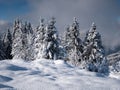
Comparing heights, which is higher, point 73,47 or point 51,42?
point 51,42

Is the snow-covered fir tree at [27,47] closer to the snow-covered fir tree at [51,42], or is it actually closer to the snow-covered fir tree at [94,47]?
the snow-covered fir tree at [51,42]

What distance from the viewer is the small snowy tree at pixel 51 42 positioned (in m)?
40.7

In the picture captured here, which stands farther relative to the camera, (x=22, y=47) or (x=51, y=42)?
(x=22, y=47)

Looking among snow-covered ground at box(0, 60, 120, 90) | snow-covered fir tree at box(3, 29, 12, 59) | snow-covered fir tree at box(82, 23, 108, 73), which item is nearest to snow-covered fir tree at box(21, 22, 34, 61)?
snow-covered fir tree at box(3, 29, 12, 59)

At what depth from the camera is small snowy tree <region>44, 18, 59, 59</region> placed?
134ft

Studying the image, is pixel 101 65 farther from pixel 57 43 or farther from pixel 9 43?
pixel 9 43

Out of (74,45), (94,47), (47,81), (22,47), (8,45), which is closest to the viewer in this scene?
(47,81)

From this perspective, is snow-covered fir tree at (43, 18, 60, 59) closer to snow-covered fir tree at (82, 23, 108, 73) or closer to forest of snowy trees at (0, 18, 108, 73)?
forest of snowy trees at (0, 18, 108, 73)

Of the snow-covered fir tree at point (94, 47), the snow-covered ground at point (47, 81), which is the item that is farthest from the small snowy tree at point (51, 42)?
the snow-covered ground at point (47, 81)

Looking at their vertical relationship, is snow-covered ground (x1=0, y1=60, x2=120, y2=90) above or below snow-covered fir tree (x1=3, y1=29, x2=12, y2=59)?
below

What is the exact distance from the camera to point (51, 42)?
40.9 metres

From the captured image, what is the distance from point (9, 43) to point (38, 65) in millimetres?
49448

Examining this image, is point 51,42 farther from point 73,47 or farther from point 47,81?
point 47,81

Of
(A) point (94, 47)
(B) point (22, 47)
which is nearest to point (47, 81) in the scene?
(A) point (94, 47)
